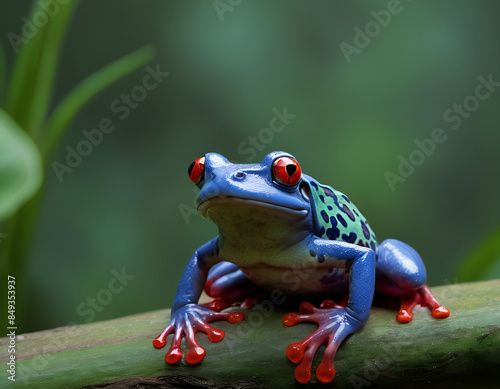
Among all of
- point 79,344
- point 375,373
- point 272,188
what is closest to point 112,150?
point 79,344

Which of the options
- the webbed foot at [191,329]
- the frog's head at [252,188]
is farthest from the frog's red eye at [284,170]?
the webbed foot at [191,329]

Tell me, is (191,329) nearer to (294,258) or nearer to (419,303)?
(294,258)

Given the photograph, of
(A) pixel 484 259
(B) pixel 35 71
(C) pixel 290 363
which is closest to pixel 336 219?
(C) pixel 290 363

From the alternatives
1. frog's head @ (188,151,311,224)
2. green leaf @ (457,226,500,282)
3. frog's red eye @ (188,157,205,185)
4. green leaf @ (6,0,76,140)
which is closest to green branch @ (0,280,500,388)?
frog's head @ (188,151,311,224)

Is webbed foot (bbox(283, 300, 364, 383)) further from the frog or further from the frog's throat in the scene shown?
the frog's throat

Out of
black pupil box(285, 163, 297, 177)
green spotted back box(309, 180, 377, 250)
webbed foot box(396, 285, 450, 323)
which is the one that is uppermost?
black pupil box(285, 163, 297, 177)

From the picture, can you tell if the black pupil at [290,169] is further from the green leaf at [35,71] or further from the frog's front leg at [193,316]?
the green leaf at [35,71]
